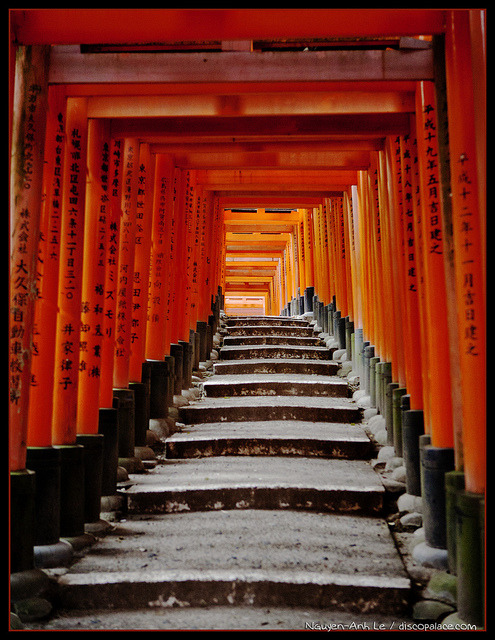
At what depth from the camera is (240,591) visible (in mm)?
3520

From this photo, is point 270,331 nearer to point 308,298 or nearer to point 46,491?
point 308,298

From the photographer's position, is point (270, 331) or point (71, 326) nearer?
point (71, 326)

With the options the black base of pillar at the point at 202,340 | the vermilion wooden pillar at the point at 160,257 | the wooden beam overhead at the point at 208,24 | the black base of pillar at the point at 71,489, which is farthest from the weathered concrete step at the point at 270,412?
the wooden beam overhead at the point at 208,24

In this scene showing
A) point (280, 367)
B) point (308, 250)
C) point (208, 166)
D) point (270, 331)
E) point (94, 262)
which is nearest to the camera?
point (94, 262)

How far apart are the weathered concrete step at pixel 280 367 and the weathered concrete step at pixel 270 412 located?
4.62ft

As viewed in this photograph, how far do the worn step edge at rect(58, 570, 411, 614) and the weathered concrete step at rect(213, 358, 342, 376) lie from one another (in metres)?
4.67

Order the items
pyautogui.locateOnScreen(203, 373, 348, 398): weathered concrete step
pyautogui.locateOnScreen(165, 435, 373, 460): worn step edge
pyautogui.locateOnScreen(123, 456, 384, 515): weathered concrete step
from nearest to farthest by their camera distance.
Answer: pyautogui.locateOnScreen(123, 456, 384, 515): weathered concrete step, pyautogui.locateOnScreen(165, 435, 373, 460): worn step edge, pyautogui.locateOnScreen(203, 373, 348, 398): weathered concrete step

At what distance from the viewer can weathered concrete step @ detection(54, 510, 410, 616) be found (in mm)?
3494

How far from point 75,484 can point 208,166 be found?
12.7 ft

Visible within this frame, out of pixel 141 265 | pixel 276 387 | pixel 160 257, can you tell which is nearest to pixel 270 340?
pixel 276 387

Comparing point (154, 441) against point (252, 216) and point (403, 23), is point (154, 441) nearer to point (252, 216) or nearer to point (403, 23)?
point (403, 23)

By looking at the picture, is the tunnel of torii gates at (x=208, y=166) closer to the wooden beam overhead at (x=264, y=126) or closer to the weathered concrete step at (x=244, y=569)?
the wooden beam overhead at (x=264, y=126)

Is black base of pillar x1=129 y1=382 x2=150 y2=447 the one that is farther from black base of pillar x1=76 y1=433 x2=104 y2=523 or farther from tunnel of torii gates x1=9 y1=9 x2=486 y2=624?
black base of pillar x1=76 y1=433 x2=104 y2=523

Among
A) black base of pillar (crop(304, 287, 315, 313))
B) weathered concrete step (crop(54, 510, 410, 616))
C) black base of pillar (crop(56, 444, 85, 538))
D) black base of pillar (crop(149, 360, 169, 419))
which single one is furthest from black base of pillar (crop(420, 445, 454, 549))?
black base of pillar (crop(304, 287, 315, 313))
